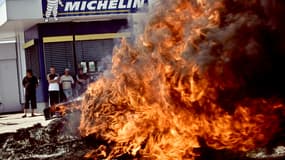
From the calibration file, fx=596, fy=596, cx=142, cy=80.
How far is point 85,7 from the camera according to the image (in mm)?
22062

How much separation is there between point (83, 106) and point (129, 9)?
1300 centimetres

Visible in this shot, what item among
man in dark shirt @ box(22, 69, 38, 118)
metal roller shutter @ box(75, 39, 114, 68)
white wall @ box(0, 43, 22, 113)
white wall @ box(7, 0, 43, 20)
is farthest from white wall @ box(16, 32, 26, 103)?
white wall @ box(7, 0, 43, 20)

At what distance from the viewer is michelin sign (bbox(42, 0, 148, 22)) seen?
21656mm

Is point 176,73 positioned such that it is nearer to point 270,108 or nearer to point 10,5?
point 270,108

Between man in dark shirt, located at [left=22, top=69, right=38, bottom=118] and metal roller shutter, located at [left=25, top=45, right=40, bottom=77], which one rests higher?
metal roller shutter, located at [left=25, top=45, right=40, bottom=77]

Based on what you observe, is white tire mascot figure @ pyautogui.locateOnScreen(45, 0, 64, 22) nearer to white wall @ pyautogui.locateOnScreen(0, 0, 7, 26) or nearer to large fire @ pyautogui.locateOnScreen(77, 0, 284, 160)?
white wall @ pyautogui.locateOnScreen(0, 0, 7, 26)

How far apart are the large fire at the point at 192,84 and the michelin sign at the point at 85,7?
42.8 ft

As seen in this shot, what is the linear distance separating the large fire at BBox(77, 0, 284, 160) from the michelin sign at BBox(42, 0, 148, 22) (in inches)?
514

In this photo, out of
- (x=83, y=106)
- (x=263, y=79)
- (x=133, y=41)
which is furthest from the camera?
(x=83, y=106)

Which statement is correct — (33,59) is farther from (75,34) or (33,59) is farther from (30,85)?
(30,85)

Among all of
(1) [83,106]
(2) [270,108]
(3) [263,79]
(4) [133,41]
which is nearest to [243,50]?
(3) [263,79]

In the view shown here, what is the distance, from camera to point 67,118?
1019 cm

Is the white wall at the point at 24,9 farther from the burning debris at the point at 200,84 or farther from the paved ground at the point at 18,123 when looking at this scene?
the burning debris at the point at 200,84

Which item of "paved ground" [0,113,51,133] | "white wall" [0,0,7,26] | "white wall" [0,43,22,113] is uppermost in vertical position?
"white wall" [0,0,7,26]
